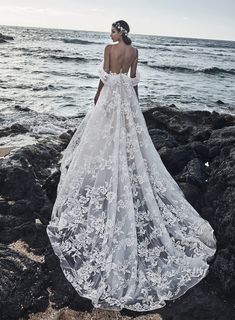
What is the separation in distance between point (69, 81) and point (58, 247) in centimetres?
2497

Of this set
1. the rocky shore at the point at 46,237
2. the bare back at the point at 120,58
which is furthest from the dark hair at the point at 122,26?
the rocky shore at the point at 46,237

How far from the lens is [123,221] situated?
5492mm

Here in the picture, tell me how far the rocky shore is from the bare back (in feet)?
7.96

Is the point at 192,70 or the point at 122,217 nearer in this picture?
the point at 122,217

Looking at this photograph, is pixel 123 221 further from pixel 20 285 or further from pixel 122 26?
pixel 122 26

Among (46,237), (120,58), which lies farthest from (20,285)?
(120,58)

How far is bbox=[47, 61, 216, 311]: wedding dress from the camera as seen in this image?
484 centimetres

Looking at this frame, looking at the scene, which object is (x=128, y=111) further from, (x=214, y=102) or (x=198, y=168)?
(x=214, y=102)

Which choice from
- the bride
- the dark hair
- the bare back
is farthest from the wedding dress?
the dark hair

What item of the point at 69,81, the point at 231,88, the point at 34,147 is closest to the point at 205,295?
the point at 34,147

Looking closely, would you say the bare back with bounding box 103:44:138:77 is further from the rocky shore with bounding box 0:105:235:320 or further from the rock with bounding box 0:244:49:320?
the rock with bounding box 0:244:49:320

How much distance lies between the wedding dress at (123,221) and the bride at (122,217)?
13 millimetres

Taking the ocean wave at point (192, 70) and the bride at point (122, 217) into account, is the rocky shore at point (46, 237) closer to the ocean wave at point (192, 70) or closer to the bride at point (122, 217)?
the bride at point (122, 217)

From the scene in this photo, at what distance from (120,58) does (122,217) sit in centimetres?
252
